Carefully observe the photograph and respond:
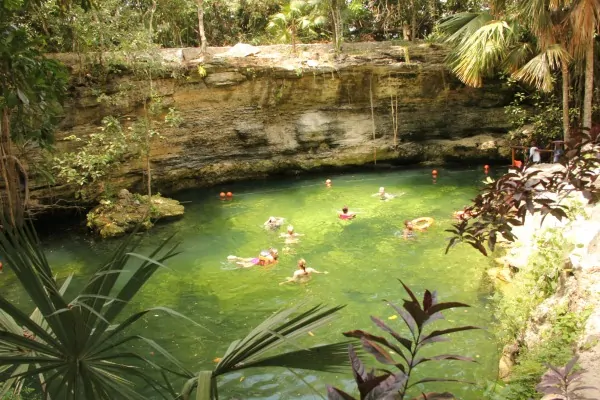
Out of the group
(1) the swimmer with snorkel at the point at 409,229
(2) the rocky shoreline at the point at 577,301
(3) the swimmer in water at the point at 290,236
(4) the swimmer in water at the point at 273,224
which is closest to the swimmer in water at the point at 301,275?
(3) the swimmer in water at the point at 290,236

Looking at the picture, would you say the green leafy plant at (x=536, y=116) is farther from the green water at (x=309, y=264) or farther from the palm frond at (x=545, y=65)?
the palm frond at (x=545, y=65)

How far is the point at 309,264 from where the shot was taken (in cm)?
873

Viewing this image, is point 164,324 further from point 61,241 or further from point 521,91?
point 521,91

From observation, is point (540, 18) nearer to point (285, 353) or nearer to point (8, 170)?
point (8, 170)

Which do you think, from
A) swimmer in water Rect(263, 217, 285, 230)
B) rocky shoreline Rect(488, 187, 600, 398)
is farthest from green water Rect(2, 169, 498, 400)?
rocky shoreline Rect(488, 187, 600, 398)

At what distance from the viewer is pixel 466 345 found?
5664mm

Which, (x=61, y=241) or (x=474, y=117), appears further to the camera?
(x=474, y=117)

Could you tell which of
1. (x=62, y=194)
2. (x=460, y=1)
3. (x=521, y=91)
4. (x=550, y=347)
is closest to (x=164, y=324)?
(x=550, y=347)

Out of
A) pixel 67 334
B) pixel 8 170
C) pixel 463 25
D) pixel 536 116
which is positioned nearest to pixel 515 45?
A: pixel 463 25

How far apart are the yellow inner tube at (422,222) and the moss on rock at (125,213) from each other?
5707 mm

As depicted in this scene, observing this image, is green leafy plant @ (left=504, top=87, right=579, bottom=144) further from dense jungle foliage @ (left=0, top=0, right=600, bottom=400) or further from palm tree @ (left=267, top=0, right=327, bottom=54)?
palm tree @ (left=267, top=0, right=327, bottom=54)

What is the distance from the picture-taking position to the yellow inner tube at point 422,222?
9.95 m

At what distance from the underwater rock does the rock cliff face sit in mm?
1480

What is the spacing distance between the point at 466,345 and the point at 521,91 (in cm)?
1213
